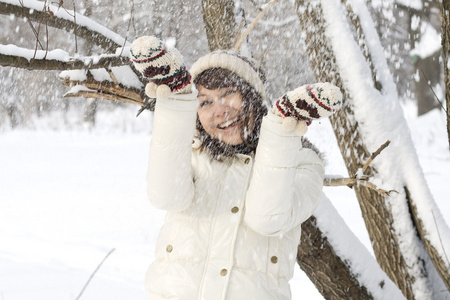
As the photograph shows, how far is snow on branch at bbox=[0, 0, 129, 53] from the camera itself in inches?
88.8

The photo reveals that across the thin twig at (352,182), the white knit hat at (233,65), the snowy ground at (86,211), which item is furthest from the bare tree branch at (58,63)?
the snowy ground at (86,211)

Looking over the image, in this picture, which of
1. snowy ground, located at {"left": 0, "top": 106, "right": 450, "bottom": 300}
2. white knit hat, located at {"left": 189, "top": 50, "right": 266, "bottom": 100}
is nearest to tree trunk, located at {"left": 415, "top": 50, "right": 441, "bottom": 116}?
snowy ground, located at {"left": 0, "top": 106, "right": 450, "bottom": 300}

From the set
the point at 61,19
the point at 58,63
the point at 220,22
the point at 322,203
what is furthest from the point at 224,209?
the point at 220,22

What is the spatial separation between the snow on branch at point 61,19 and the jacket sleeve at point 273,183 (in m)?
1.10

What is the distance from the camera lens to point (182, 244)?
72.9 inches

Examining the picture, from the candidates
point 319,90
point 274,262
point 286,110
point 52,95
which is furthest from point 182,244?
point 52,95

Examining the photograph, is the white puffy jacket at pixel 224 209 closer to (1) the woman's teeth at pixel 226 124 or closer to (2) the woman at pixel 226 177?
(2) the woman at pixel 226 177

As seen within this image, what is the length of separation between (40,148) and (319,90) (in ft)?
42.5

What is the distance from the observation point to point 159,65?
1496 millimetres

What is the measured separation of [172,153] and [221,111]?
0.30 m

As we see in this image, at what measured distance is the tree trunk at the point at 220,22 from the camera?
2943mm

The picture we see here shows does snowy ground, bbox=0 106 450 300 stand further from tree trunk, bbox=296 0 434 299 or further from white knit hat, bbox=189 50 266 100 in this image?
white knit hat, bbox=189 50 266 100

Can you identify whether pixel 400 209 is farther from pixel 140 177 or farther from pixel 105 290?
pixel 140 177

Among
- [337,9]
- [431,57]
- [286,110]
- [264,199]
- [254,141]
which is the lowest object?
[264,199]
